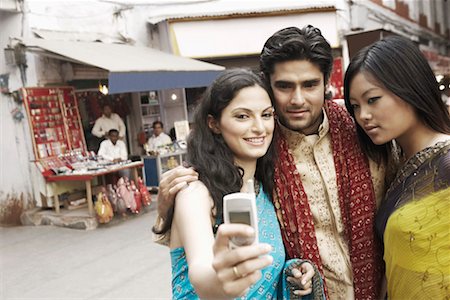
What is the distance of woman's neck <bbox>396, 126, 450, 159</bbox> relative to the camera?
5.57ft

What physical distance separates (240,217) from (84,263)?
436cm

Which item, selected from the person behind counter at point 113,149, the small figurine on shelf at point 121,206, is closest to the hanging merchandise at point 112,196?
the small figurine on shelf at point 121,206

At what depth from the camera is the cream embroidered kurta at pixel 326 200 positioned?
1.76m

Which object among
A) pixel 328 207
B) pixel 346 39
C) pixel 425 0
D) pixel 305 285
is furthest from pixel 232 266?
pixel 425 0

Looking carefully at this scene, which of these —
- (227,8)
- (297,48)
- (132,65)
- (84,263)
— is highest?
(227,8)

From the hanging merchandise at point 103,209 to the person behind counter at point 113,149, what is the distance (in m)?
1.00

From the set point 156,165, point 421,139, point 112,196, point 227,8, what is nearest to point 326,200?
point 421,139

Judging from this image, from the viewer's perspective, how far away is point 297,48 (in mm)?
1660

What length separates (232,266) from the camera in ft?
3.11

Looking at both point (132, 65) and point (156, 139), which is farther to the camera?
point (156, 139)

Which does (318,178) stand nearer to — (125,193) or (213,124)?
(213,124)

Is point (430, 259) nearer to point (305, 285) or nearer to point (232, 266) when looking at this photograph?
point (305, 285)

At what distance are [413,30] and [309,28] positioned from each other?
13.8 metres

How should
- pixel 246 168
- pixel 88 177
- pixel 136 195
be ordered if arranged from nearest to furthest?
1. pixel 246 168
2. pixel 88 177
3. pixel 136 195
